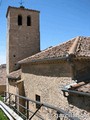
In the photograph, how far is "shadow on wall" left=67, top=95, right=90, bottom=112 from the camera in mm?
6349

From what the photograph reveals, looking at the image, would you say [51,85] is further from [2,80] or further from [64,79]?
[2,80]

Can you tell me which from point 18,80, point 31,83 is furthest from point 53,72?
point 18,80

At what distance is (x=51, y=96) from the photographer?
9078mm

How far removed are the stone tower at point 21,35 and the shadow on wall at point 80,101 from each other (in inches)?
464

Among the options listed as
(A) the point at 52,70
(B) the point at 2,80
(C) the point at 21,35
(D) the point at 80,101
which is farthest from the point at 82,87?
(B) the point at 2,80

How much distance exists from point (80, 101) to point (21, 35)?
13074mm

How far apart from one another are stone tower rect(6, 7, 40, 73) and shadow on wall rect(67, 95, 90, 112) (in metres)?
11.8

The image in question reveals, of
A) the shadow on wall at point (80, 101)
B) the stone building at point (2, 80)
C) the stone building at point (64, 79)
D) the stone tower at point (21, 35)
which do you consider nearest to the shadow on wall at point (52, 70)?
the stone building at point (64, 79)

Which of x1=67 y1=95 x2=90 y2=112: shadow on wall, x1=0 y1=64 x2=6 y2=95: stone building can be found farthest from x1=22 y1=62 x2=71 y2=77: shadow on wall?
x1=0 y1=64 x2=6 y2=95: stone building

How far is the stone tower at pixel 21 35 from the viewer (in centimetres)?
1834

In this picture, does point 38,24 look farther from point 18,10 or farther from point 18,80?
point 18,80

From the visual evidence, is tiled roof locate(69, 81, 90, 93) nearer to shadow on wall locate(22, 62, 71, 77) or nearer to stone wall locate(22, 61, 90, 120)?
stone wall locate(22, 61, 90, 120)

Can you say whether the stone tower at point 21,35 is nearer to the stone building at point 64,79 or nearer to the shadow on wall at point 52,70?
the stone building at point 64,79

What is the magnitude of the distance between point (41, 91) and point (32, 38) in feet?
31.2
